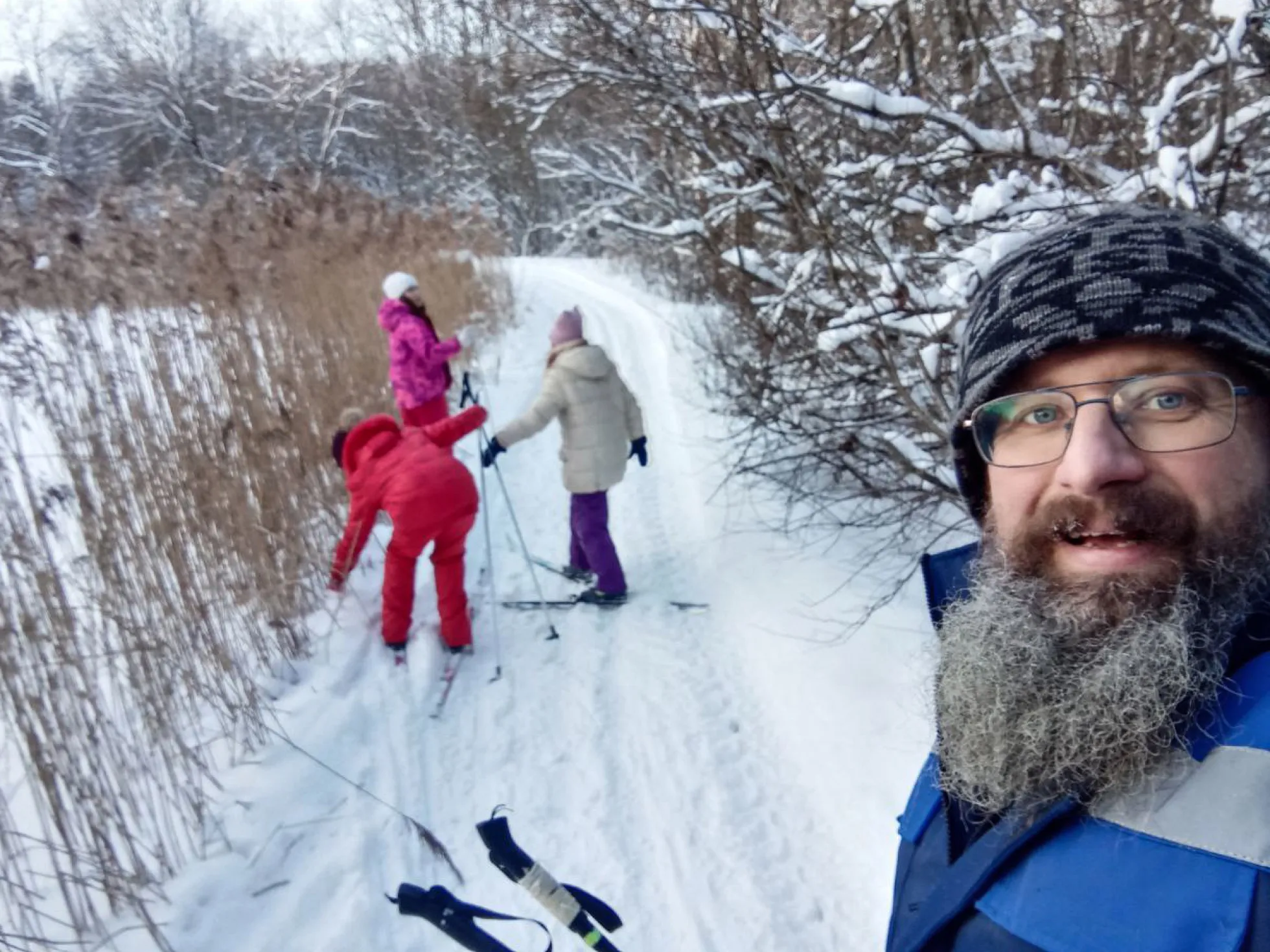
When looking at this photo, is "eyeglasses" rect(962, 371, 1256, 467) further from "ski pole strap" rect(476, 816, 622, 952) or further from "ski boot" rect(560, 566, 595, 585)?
"ski boot" rect(560, 566, 595, 585)

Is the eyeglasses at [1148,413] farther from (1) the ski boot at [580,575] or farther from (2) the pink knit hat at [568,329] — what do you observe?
(1) the ski boot at [580,575]

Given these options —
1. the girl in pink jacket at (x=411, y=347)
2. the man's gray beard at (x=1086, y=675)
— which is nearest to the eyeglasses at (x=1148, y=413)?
the man's gray beard at (x=1086, y=675)

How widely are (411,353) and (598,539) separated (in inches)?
98.8

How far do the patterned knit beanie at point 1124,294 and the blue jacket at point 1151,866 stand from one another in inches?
16.1

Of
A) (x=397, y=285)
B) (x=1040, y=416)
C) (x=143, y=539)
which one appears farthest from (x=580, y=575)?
(x=1040, y=416)

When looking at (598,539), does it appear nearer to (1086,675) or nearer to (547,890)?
(547,890)

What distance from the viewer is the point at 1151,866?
36.0 inches

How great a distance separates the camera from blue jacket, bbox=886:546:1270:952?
85 cm

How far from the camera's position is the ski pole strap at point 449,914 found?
4.50ft

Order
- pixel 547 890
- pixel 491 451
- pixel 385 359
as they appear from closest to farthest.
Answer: pixel 547 890
pixel 491 451
pixel 385 359

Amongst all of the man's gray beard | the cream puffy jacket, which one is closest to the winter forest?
the cream puffy jacket

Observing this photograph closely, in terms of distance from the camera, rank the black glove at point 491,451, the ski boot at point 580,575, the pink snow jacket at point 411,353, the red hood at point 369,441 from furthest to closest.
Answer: the pink snow jacket at point 411,353 → the ski boot at point 580,575 → the black glove at point 491,451 → the red hood at point 369,441

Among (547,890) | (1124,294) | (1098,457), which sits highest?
(1124,294)

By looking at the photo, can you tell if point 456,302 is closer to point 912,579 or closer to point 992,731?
point 912,579
